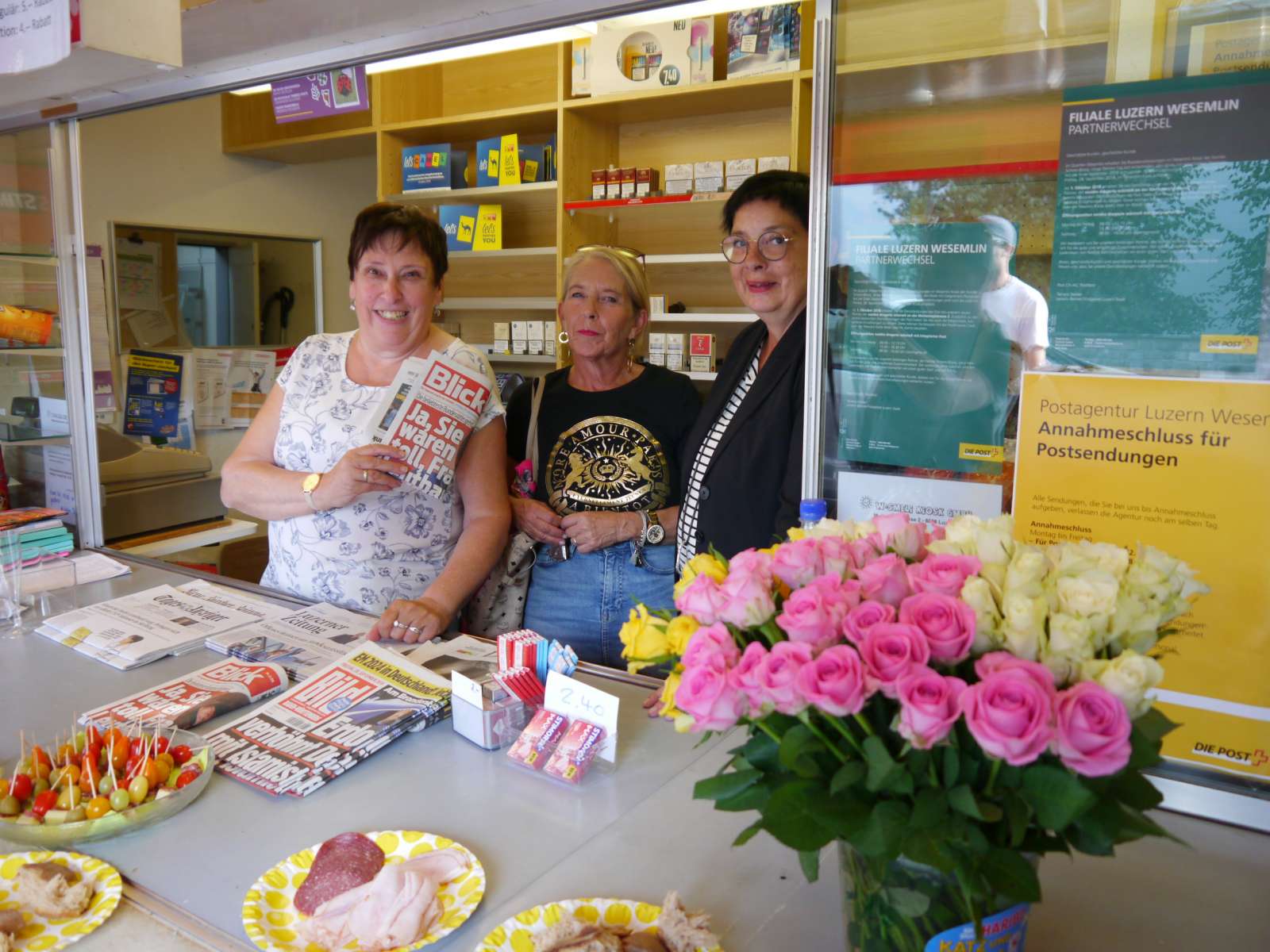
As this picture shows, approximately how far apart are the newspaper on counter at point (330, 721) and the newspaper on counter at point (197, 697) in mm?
66

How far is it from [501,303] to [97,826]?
3.82m

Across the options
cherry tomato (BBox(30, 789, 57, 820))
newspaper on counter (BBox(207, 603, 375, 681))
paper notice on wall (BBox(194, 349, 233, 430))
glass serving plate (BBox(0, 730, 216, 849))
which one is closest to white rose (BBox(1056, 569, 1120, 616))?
glass serving plate (BBox(0, 730, 216, 849))

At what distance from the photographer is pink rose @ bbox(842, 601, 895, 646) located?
74 centimetres

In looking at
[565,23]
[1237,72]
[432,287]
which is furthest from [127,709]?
[1237,72]

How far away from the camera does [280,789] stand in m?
1.30

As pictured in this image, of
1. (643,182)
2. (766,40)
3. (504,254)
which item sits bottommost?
(504,254)

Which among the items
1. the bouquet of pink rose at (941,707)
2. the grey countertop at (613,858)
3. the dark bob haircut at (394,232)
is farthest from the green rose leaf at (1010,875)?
the dark bob haircut at (394,232)

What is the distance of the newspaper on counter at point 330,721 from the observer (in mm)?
1349

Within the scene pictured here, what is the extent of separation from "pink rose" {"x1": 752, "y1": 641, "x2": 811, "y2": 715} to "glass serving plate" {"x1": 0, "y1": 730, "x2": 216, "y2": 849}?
90 centimetres

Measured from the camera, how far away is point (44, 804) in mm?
1200

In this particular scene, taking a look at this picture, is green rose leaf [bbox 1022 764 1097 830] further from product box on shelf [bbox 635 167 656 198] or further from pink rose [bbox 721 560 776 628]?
product box on shelf [bbox 635 167 656 198]

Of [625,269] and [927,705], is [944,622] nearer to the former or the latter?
[927,705]

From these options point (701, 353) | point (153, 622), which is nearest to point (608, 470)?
point (153, 622)

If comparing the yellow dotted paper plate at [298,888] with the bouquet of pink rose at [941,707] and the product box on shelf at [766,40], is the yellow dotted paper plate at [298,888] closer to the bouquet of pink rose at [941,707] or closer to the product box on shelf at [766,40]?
the bouquet of pink rose at [941,707]
